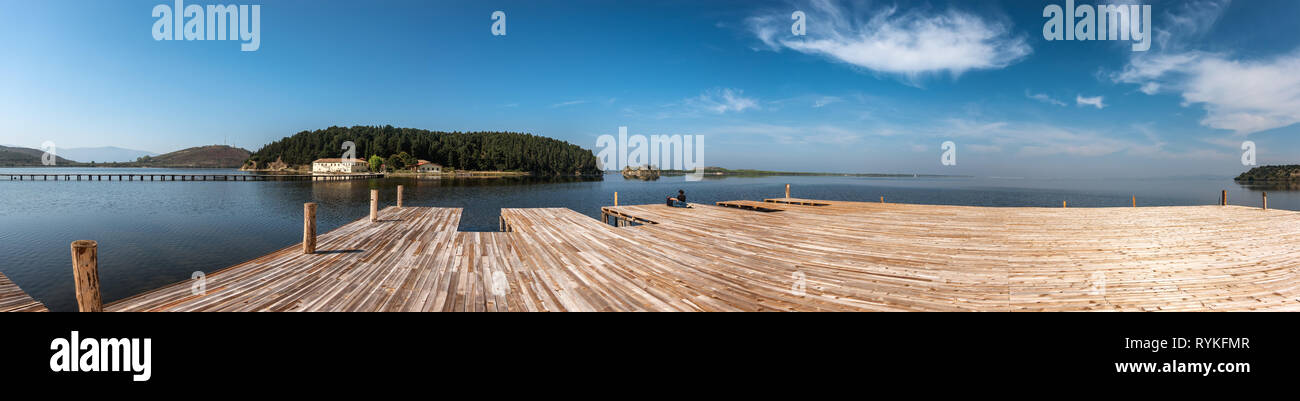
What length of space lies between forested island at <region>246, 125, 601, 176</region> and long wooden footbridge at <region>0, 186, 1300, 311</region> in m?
127

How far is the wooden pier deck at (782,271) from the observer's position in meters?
5.43

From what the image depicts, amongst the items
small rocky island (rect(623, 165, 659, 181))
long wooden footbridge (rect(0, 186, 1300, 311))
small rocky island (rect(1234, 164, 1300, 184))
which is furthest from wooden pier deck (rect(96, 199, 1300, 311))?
small rocky island (rect(1234, 164, 1300, 184))

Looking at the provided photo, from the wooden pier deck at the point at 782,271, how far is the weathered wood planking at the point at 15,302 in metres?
1.72

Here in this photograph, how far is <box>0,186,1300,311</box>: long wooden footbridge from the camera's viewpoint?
17.8 ft

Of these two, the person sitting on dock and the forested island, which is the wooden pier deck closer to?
the person sitting on dock

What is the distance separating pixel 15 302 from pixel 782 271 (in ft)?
38.9

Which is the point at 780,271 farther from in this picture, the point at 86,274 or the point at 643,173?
the point at 643,173

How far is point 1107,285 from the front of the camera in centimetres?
589

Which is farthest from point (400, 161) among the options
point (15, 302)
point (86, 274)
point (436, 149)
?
point (86, 274)

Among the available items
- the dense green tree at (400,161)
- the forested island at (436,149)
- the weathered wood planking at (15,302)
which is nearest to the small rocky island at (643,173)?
the forested island at (436,149)
